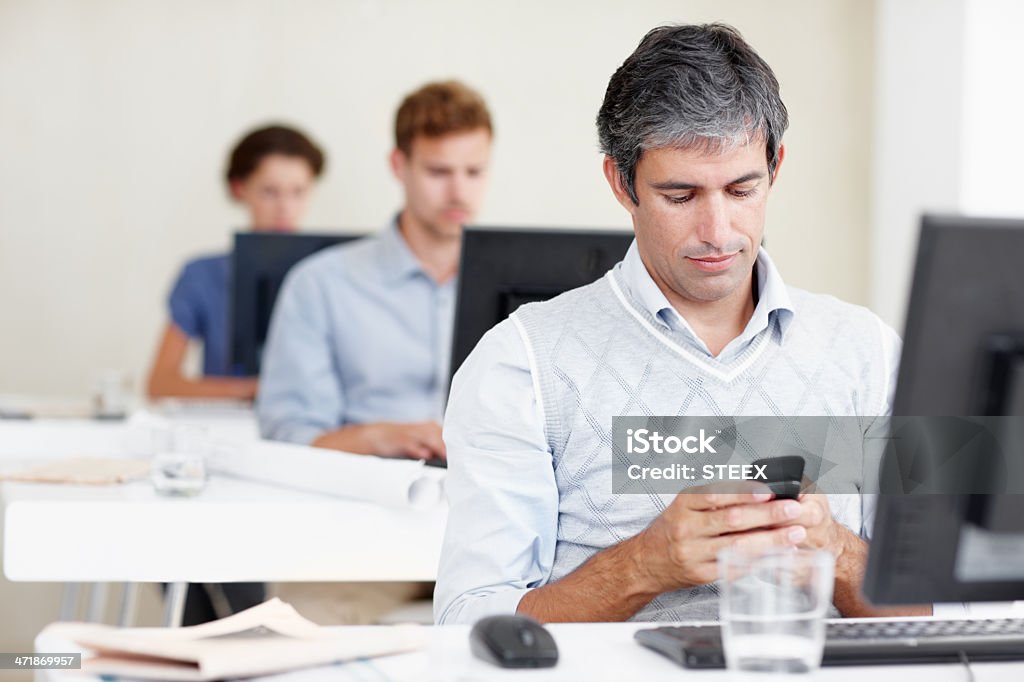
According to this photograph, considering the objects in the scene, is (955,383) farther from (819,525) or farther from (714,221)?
(714,221)

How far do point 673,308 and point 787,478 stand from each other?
372 millimetres

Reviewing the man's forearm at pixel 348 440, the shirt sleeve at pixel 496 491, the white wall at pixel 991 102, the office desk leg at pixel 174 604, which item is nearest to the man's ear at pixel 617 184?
the shirt sleeve at pixel 496 491

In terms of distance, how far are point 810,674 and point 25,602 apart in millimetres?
3622

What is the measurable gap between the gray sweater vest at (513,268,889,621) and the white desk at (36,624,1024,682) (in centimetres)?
32

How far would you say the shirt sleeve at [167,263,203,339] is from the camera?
4.04m

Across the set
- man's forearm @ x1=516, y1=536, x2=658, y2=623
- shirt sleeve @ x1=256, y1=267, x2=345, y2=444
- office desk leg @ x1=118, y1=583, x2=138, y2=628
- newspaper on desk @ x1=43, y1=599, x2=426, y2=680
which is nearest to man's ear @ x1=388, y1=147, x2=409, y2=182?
shirt sleeve @ x1=256, y1=267, x2=345, y2=444

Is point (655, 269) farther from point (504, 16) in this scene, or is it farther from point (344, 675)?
point (504, 16)

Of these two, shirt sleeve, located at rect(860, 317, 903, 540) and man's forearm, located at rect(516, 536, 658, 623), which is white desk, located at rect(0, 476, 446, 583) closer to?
man's forearm, located at rect(516, 536, 658, 623)

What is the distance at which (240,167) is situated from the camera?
3910 mm

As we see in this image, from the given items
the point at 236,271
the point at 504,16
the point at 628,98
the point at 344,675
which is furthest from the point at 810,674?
the point at 504,16

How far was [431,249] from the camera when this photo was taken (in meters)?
2.85

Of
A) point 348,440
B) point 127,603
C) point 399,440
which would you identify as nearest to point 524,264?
point 399,440

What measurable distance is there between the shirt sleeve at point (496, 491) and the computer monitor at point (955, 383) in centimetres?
53

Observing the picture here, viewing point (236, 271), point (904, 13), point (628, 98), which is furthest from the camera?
point (904, 13)
